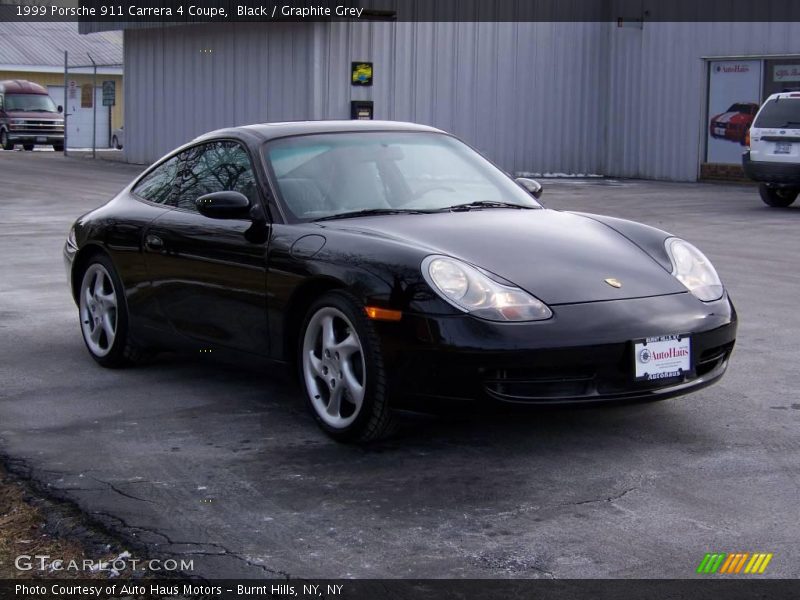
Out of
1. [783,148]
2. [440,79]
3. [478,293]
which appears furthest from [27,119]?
[478,293]

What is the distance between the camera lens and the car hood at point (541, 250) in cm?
509

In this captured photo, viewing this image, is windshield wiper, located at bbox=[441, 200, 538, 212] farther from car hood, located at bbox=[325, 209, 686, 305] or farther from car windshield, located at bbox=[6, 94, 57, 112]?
car windshield, located at bbox=[6, 94, 57, 112]

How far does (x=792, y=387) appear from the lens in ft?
20.6

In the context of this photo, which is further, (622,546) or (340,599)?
(622,546)

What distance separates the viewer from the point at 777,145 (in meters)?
18.0

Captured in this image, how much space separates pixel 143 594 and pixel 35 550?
23.1 inches

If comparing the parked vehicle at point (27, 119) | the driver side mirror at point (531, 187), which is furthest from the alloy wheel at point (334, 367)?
the parked vehicle at point (27, 119)

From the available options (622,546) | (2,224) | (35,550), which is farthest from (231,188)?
(2,224)

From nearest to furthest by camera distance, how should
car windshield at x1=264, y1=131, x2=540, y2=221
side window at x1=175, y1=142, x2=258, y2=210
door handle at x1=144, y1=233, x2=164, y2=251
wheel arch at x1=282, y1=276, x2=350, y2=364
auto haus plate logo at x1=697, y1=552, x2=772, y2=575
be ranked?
auto haus plate logo at x1=697, y1=552, x2=772, y2=575 < wheel arch at x1=282, y1=276, x2=350, y2=364 < car windshield at x1=264, y1=131, x2=540, y2=221 < side window at x1=175, y1=142, x2=258, y2=210 < door handle at x1=144, y1=233, x2=164, y2=251

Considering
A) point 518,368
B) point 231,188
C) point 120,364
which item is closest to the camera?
point 518,368

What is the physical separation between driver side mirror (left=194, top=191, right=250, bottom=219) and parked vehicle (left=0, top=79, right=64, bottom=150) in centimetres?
3824

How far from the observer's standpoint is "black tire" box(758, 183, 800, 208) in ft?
61.5

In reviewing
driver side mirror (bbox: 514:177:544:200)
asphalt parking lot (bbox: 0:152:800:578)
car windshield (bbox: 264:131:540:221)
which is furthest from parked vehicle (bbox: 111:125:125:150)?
car windshield (bbox: 264:131:540:221)

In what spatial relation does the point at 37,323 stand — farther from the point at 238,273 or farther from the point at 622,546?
the point at 622,546
